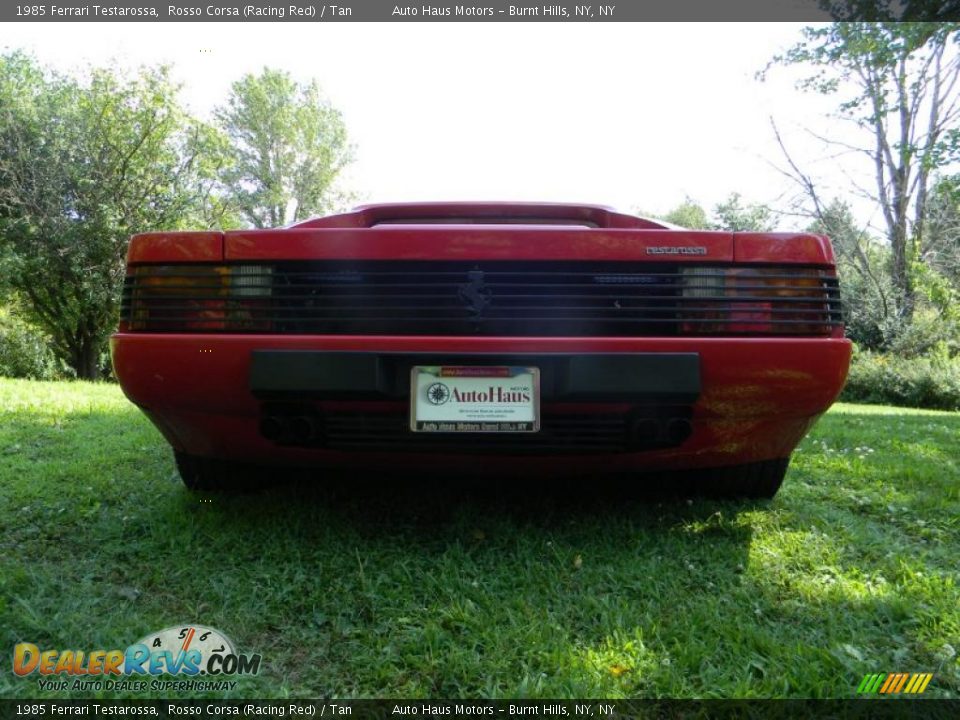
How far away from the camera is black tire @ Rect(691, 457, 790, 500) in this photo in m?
2.21

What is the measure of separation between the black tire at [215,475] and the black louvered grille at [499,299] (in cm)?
62

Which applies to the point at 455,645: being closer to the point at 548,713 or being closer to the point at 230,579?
the point at 548,713

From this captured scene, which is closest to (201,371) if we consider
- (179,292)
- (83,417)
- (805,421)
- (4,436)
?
(179,292)

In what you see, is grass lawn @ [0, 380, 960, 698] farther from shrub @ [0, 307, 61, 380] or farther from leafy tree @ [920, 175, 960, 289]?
leafy tree @ [920, 175, 960, 289]

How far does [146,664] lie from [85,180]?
15.0 metres

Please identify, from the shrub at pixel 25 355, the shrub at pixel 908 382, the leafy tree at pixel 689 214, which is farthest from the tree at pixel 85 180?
the leafy tree at pixel 689 214

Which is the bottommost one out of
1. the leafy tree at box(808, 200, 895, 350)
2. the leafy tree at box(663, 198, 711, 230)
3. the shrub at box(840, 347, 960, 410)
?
the shrub at box(840, 347, 960, 410)

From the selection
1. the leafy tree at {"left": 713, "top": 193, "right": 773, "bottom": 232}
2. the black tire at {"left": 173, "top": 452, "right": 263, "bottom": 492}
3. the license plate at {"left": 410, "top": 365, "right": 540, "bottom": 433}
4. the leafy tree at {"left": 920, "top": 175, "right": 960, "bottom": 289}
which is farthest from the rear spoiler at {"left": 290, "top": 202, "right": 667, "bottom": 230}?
the leafy tree at {"left": 713, "top": 193, "right": 773, "bottom": 232}

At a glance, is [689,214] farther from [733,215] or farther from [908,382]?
[908,382]

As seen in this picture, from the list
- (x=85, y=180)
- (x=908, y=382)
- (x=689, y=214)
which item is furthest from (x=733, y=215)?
(x=85, y=180)

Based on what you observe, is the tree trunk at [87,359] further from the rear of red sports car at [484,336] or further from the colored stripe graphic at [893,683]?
the colored stripe graphic at [893,683]

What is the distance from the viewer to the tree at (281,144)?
25.7 meters

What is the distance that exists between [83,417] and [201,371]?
318 centimetres

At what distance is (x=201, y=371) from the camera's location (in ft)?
5.63
